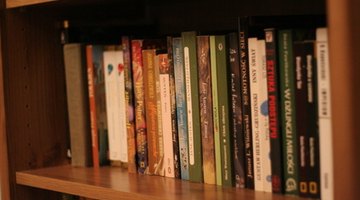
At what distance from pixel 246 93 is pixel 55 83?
0.53m

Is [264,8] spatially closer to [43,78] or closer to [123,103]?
[123,103]

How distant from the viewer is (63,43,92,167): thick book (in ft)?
3.83

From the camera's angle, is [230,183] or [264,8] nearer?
[230,183]

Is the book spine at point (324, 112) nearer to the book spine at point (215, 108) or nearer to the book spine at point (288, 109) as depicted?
the book spine at point (288, 109)

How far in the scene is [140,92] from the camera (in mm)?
1061

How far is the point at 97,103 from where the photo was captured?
117cm

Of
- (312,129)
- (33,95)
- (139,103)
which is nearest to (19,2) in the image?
(33,95)

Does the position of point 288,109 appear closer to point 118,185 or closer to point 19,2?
point 118,185

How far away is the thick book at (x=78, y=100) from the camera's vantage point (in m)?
1.17

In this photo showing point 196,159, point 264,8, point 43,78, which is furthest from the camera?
point 43,78

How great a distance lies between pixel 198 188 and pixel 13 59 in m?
0.49

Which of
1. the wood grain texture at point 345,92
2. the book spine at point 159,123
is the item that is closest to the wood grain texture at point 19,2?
the book spine at point 159,123

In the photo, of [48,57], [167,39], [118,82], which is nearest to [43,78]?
[48,57]

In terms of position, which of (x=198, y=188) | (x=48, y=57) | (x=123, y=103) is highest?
(x=48, y=57)
